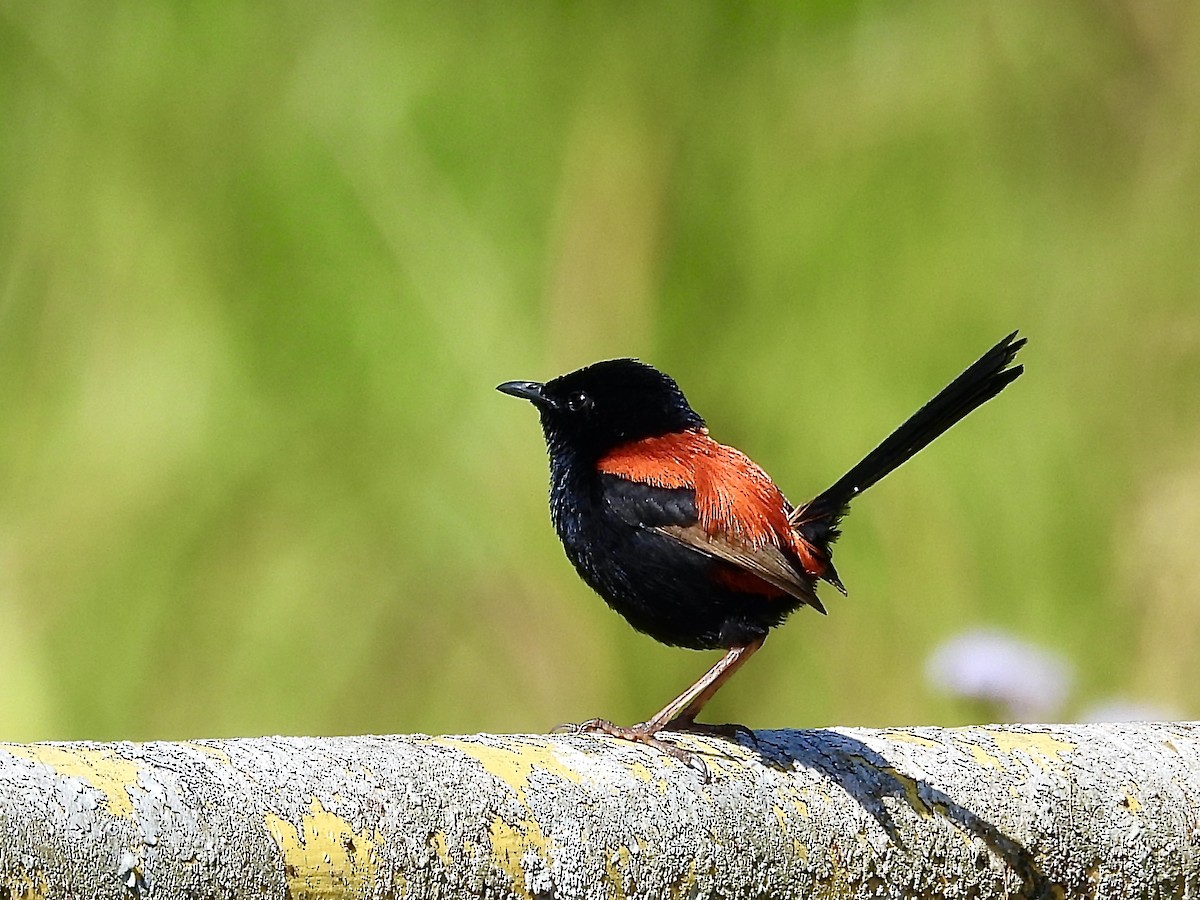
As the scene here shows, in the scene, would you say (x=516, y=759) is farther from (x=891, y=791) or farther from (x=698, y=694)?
(x=698, y=694)

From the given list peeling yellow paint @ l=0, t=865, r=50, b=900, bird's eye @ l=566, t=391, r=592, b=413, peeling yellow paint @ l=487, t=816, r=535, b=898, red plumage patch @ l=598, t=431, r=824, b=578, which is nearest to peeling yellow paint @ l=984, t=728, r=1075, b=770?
red plumage patch @ l=598, t=431, r=824, b=578

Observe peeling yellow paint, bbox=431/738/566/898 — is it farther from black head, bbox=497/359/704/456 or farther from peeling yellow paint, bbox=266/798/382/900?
black head, bbox=497/359/704/456

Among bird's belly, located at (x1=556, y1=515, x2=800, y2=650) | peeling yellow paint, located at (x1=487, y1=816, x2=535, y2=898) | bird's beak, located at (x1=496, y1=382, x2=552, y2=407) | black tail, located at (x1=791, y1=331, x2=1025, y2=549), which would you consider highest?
bird's beak, located at (x1=496, y1=382, x2=552, y2=407)

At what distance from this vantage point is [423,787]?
1340 millimetres

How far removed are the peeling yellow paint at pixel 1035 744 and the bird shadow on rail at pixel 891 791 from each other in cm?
11

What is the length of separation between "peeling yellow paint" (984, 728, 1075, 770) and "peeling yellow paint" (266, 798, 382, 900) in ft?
2.43

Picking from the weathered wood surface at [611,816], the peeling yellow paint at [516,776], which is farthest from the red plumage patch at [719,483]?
the peeling yellow paint at [516,776]

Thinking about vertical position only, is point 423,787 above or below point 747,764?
below

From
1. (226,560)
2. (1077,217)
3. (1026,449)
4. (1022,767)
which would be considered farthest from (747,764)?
(1077,217)

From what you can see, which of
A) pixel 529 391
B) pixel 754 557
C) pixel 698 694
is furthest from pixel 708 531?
pixel 529 391

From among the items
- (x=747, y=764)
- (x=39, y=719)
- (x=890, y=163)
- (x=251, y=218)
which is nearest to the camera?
(x=747, y=764)

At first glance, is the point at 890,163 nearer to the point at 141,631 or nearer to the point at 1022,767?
the point at 141,631

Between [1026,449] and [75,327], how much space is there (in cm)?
201

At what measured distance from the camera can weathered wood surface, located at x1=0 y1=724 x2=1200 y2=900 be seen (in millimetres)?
1178
